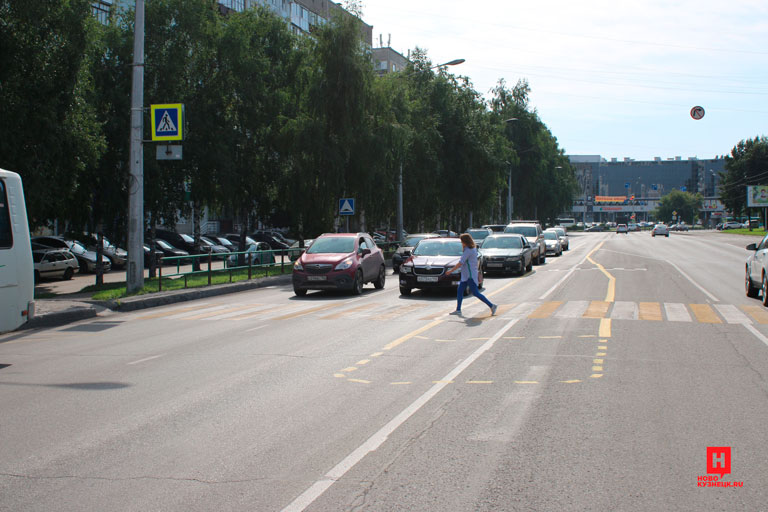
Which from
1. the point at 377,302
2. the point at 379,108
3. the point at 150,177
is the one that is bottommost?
the point at 377,302

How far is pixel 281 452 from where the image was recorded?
16.9 feet

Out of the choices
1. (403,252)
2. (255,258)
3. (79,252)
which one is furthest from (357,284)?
(79,252)

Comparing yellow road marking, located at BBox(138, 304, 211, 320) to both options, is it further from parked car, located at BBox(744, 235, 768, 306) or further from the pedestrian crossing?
parked car, located at BBox(744, 235, 768, 306)

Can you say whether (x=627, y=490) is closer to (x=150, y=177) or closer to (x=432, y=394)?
(x=432, y=394)

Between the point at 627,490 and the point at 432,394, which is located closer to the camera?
the point at 627,490

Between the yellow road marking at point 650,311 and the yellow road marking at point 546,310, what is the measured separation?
5.62 feet

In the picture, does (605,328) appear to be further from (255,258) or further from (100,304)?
(255,258)

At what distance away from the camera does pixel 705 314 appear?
545 inches

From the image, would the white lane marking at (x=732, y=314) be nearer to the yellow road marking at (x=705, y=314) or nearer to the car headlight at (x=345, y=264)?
the yellow road marking at (x=705, y=314)

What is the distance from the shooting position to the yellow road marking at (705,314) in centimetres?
1278

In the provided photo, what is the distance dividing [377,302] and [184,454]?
12.0m

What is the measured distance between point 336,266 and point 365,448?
13.8 meters

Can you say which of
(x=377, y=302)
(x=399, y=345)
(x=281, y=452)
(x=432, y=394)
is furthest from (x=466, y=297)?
(x=281, y=452)

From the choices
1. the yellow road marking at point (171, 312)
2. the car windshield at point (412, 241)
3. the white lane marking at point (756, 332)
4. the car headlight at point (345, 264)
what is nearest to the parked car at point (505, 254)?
the car windshield at point (412, 241)
